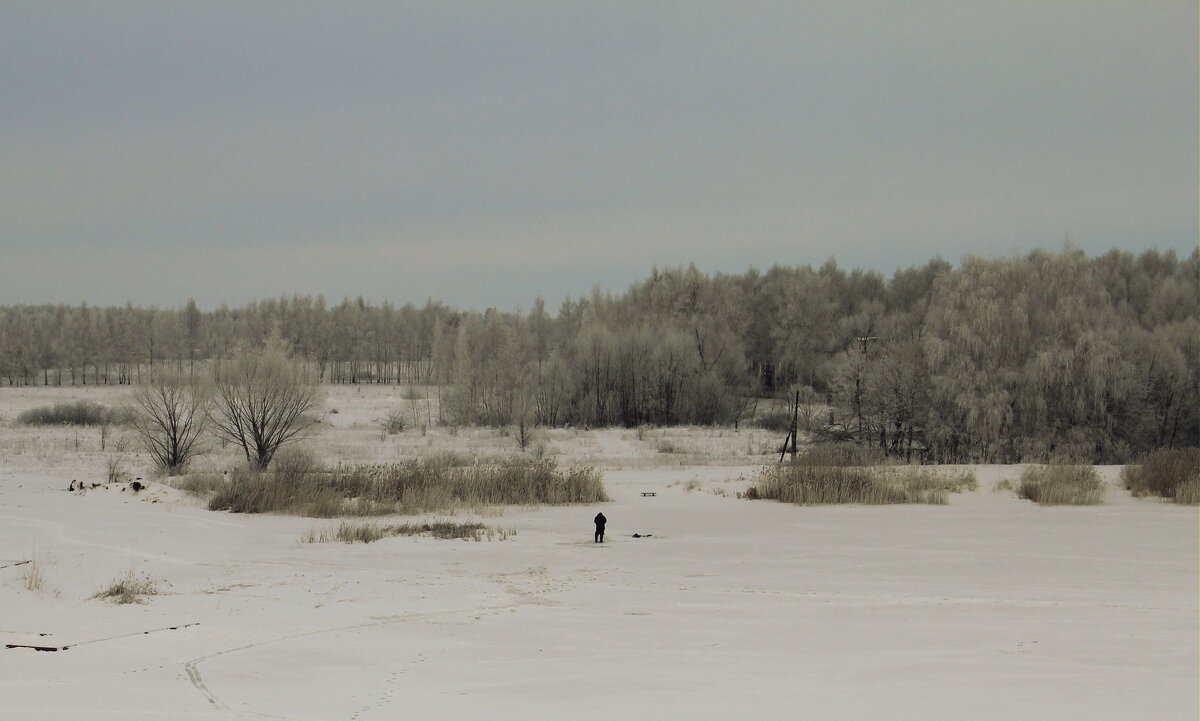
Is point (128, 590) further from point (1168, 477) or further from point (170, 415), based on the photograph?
point (1168, 477)

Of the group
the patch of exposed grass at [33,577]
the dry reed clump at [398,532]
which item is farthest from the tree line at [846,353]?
the patch of exposed grass at [33,577]

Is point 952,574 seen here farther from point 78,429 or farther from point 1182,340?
point 78,429

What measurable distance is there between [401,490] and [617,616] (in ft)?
38.8

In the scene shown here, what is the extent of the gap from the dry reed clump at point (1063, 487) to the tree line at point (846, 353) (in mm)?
13863

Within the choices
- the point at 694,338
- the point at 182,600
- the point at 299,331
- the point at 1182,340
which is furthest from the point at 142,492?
the point at 299,331

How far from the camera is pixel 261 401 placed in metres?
29.5

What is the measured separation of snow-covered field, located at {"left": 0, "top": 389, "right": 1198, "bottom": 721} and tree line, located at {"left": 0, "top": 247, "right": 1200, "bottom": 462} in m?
17.6

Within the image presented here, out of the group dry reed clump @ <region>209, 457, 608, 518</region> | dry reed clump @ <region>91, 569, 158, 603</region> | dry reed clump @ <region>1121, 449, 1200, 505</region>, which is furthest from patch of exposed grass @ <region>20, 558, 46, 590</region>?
dry reed clump @ <region>1121, 449, 1200, 505</region>

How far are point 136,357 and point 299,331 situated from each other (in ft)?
63.3

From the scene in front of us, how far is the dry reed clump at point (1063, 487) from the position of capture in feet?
67.9

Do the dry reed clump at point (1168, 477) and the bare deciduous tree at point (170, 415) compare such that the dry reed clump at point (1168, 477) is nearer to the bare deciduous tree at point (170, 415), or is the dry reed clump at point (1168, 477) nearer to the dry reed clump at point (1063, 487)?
the dry reed clump at point (1063, 487)

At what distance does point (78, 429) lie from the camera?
44.6 metres

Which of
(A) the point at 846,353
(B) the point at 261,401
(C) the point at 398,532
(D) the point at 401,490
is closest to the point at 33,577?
(C) the point at 398,532

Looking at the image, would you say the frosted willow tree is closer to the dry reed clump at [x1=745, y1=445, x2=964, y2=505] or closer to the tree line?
the tree line
